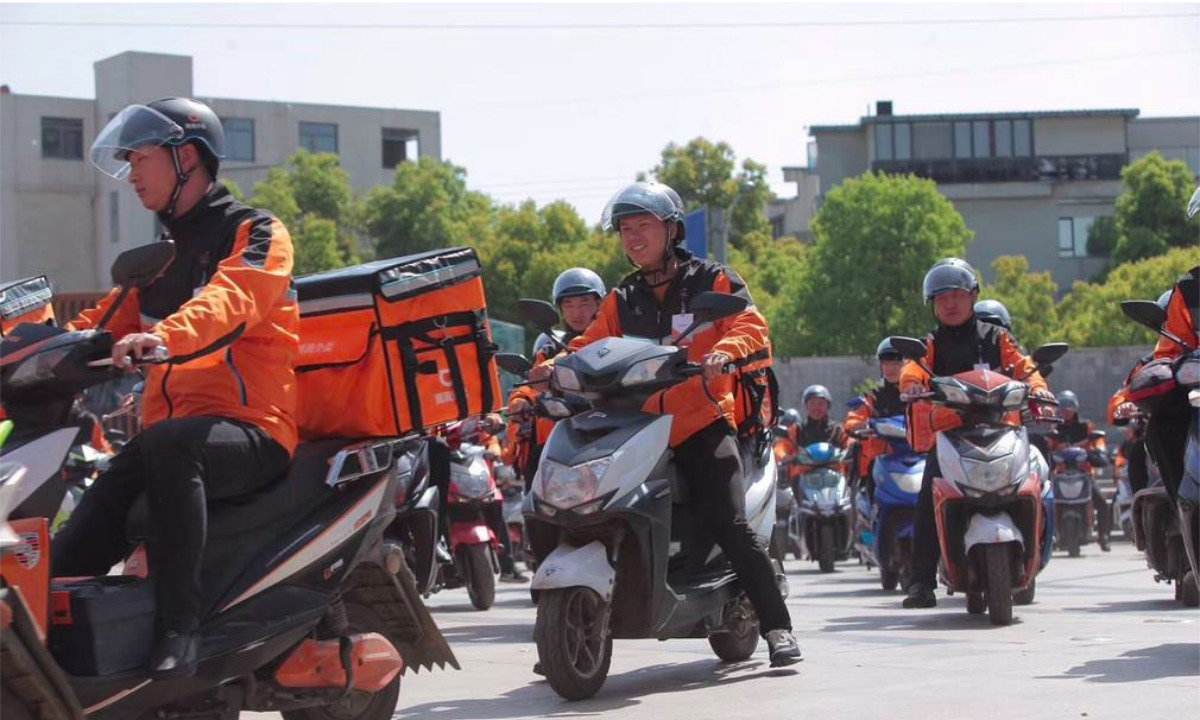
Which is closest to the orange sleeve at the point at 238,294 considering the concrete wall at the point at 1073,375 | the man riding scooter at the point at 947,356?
the man riding scooter at the point at 947,356

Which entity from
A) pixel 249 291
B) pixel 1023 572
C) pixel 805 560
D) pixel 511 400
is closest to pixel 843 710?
pixel 249 291

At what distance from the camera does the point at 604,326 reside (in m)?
8.61

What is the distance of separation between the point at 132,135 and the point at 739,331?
3052 millimetres

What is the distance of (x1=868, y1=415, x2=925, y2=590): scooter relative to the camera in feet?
43.1

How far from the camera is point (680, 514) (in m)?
8.09

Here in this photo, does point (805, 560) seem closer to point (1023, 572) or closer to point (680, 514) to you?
point (1023, 572)

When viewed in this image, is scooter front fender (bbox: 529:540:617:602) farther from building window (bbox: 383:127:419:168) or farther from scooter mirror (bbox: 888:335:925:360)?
building window (bbox: 383:127:419:168)

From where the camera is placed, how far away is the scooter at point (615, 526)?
738 centimetres

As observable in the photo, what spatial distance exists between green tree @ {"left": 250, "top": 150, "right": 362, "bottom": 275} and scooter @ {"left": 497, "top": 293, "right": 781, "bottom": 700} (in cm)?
5693

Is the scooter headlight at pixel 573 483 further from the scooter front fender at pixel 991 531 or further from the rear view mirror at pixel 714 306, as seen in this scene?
the scooter front fender at pixel 991 531

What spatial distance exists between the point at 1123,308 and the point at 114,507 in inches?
173

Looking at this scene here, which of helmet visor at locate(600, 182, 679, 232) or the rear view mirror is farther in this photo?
helmet visor at locate(600, 182, 679, 232)

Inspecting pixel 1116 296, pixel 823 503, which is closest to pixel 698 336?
pixel 823 503

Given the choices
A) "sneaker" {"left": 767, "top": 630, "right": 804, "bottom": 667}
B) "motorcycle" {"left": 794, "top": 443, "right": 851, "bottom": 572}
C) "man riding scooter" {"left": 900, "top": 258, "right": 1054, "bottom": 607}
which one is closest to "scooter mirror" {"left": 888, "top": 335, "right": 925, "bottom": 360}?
"man riding scooter" {"left": 900, "top": 258, "right": 1054, "bottom": 607}
